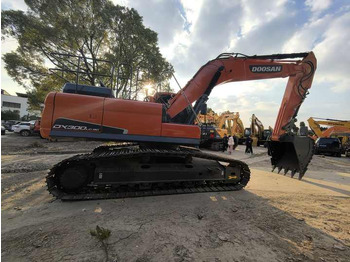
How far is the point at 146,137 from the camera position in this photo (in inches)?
159

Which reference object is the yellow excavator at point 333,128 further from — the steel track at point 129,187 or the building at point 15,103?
the building at point 15,103

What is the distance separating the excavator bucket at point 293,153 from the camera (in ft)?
17.6

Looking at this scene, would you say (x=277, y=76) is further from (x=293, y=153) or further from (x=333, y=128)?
(x=333, y=128)

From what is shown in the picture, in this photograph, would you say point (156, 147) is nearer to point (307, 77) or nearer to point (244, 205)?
point (244, 205)

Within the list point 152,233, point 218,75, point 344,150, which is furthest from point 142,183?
point 344,150

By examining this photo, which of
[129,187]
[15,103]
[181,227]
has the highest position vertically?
[15,103]

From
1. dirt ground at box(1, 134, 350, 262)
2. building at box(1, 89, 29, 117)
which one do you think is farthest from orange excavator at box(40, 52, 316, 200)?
building at box(1, 89, 29, 117)

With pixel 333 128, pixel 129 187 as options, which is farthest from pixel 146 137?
pixel 333 128

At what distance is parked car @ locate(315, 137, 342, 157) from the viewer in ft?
53.7

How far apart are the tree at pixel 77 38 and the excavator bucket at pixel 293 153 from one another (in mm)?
9728

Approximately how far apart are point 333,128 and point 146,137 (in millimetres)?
21707

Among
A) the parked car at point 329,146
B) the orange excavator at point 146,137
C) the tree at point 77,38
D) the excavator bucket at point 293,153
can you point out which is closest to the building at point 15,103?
the tree at point 77,38

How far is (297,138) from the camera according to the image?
17.7 feet

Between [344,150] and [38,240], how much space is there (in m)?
23.0
